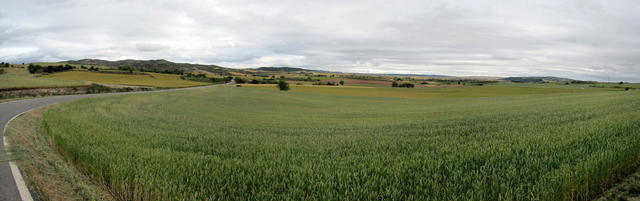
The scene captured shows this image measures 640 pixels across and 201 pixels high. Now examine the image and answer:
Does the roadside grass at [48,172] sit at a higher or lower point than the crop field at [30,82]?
lower

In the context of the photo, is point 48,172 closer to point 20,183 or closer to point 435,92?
point 20,183

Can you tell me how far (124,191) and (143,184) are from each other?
53 centimetres

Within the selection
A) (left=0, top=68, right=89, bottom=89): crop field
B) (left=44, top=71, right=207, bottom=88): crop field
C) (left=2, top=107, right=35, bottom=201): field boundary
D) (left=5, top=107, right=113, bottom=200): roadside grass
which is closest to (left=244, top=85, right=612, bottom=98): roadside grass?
(left=44, top=71, right=207, bottom=88): crop field

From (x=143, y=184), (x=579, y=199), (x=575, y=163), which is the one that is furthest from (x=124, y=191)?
(x=575, y=163)

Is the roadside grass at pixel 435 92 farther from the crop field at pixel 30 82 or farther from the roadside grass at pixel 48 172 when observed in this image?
the roadside grass at pixel 48 172

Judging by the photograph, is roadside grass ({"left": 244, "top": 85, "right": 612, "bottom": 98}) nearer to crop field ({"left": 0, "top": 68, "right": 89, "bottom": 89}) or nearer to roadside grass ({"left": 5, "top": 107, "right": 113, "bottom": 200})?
crop field ({"left": 0, "top": 68, "right": 89, "bottom": 89})

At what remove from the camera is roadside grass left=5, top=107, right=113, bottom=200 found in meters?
5.50

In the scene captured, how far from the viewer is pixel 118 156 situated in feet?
21.5

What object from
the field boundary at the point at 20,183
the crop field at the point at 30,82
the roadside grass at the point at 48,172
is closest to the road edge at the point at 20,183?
the field boundary at the point at 20,183

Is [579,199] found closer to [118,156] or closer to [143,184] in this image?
[143,184]

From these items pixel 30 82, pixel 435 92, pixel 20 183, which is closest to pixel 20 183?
pixel 20 183

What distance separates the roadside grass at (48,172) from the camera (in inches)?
216

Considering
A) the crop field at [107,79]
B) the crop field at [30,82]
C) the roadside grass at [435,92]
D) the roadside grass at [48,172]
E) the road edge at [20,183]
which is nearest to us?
the road edge at [20,183]

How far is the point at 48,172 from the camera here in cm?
675
